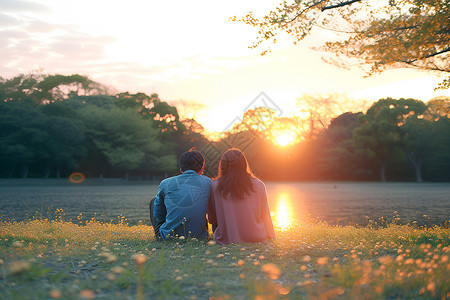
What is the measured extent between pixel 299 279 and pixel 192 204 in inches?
83.8

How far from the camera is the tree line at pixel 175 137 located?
141 feet

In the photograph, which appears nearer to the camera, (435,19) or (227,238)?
(227,238)

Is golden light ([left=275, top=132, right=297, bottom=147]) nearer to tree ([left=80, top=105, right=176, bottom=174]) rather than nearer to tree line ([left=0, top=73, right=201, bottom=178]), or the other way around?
tree line ([left=0, top=73, right=201, bottom=178])

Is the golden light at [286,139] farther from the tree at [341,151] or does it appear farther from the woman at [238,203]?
the woman at [238,203]

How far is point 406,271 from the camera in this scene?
3.42 metres

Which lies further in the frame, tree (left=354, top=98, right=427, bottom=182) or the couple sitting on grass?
tree (left=354, top=98, right=427, bottom=182)

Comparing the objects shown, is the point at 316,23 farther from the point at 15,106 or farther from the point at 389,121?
the point at 389,121

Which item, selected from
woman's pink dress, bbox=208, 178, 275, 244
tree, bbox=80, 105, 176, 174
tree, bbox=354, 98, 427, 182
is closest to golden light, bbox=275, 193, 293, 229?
woman's pink dress, bbox=208, 178, 275, 244

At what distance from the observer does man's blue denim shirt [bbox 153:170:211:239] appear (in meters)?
5.10

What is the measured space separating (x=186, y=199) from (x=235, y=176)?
0.73 m

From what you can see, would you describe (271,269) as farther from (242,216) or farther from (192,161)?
(192,161)

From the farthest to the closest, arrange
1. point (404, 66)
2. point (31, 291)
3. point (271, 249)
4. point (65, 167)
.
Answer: point (65, 167)
point (404, 66)
point (271, 249)
point (31, 291)

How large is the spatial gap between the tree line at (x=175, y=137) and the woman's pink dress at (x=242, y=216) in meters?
34.9

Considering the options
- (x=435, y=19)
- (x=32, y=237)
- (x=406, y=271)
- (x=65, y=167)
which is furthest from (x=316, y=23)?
(x=65, y=167)
